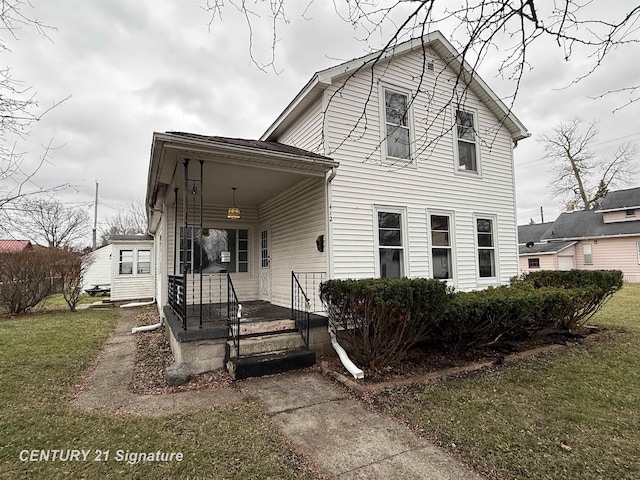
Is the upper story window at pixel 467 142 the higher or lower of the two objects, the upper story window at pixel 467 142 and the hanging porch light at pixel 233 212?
the higher

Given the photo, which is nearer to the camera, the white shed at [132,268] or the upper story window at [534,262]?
the white shed at [132,268]

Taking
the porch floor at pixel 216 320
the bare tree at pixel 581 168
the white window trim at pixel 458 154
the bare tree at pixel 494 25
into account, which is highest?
the bare tree at pixel 581 168

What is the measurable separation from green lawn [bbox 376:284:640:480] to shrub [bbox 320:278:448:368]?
0.75 meters

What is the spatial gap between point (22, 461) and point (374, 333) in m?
3.89

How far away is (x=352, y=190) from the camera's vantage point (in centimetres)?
668

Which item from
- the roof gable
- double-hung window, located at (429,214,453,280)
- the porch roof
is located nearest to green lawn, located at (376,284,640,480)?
double-hung window, located at (429,214,453,280)

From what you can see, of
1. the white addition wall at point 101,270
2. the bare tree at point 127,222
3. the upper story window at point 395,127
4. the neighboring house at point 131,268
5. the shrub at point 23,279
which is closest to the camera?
the upper story window at point 395,127

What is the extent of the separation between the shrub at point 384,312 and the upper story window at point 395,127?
3449mm

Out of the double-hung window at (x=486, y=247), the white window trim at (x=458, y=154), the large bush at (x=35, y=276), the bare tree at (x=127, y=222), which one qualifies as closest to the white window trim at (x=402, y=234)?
the white window trim at (x=458, y=154)

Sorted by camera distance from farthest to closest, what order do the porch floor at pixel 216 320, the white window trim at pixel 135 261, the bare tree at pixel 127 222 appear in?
the bare tree at pixel 127 222, the white window trim at pixel 135 261, the porch floor at pixel 216 320

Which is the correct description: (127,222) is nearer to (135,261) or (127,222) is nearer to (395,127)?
(135,261)

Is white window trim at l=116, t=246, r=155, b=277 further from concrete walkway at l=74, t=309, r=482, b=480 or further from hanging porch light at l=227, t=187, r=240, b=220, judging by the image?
concrete walkway at l=74, t=309, r=482, b=480

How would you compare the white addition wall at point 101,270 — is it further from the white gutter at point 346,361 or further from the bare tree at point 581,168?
the bare tree at point 581,168

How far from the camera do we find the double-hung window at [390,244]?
703cm
